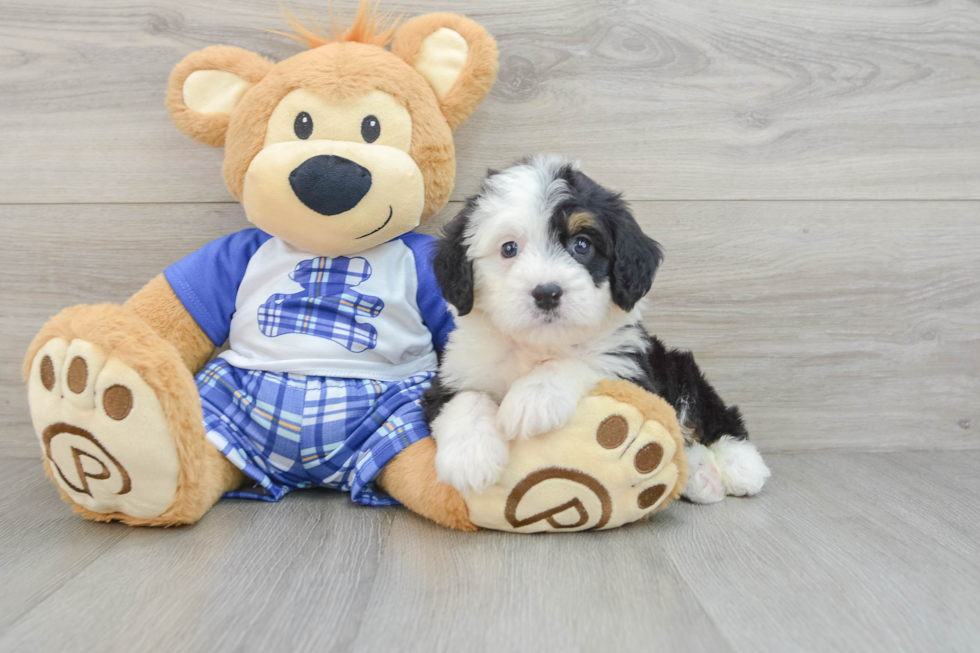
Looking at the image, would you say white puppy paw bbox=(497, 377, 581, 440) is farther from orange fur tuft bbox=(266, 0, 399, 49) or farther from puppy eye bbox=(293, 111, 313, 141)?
orange fur tuft bbox=(266, 0, 399, 49)

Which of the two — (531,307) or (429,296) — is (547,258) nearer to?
(531,307)

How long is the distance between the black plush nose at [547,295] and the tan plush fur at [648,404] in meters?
0.23

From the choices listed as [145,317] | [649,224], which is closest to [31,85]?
[145,317]

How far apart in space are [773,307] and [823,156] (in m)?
0.47

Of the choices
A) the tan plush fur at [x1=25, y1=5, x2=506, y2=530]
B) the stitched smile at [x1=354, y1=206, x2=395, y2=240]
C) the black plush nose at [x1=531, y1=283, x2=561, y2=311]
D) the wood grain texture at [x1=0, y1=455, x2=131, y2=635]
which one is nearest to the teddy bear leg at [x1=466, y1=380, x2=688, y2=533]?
the tan plush fur at [x1=25, y1=5, x2=506, y2=530]

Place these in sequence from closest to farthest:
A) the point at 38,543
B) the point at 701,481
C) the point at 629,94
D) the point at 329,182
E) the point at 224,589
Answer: the point at 224,589 < the point at 38,543 < the point at 329,182 < the point at 701,481 < the point at 629,94

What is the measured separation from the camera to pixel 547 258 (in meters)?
1.30

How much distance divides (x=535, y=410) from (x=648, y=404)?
0.78 feet

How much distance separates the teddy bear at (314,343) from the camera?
4.38 ft

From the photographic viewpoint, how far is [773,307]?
2.03m

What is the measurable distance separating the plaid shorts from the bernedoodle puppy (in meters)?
0.15

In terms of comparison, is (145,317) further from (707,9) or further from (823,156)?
(823,156)

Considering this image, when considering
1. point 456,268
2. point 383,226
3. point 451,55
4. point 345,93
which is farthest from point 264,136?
point 456,268

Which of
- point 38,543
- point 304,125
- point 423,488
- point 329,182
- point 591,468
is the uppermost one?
point 304,125
